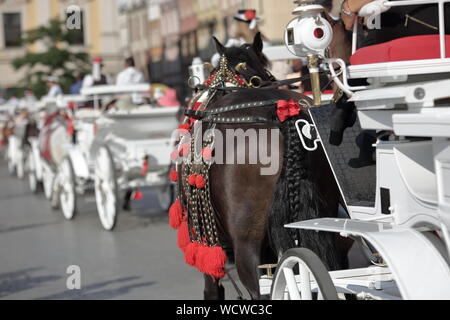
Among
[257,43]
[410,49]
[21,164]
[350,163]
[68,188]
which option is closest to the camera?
[410,49]

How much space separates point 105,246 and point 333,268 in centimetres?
555

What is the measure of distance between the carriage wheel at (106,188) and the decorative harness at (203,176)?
4.95 meters

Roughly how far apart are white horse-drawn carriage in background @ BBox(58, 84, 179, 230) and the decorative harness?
4.98 meters

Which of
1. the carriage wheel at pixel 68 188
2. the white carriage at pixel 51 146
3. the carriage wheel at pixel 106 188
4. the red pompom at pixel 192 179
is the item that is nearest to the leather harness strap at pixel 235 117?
the red pompom at pixel 192 179

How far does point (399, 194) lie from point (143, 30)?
40380 millimetres

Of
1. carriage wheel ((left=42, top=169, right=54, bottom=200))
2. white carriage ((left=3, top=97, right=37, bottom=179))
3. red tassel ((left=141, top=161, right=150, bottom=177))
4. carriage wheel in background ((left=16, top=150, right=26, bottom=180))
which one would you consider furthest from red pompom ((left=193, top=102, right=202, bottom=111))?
carriage wheel in background ((left=16, top=150, right=26, bottom=180))

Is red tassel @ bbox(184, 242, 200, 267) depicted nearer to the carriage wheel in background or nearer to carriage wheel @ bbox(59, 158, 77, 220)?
carriage wheel @ bbox(59, 158, 77, 220)

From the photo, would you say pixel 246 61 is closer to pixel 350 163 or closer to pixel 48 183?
pixel 350 163

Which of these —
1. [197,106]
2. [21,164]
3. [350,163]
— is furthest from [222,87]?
[21,164]

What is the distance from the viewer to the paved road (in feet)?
23.2

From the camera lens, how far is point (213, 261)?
451 cm

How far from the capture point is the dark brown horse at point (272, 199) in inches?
166

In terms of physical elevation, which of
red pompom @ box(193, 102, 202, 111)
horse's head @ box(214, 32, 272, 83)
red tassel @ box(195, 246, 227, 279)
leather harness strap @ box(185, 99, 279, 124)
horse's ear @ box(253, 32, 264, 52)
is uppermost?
horse's ear @ box(253, 32, 264, 52)

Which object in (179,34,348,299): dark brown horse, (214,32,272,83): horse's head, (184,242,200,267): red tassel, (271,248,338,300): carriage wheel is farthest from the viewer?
(214,32,272,83): horse's head
